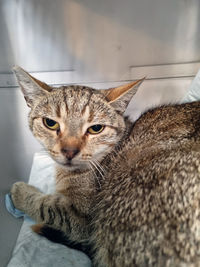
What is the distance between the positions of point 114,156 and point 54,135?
0.26 meters

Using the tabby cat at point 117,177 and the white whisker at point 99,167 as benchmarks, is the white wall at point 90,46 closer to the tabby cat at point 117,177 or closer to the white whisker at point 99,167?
the tabby cat at point 117,177

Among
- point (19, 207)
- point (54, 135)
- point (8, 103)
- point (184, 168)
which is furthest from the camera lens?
point (8, 103)

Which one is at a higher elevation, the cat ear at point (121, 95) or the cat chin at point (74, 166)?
the cat ear at point (121, 95)

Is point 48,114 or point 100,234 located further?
point 48,114

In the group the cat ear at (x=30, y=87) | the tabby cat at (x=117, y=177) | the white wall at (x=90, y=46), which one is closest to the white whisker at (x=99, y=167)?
the tabby cat at (x=117, y=177)

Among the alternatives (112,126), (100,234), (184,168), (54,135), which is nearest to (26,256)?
(100,234)

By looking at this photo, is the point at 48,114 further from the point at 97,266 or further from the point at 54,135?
the point at 97,266

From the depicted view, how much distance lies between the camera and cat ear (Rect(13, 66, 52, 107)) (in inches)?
42.5

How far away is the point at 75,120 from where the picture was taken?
104cm

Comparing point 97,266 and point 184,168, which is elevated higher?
point 184,168

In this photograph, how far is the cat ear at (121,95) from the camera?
3.58ft

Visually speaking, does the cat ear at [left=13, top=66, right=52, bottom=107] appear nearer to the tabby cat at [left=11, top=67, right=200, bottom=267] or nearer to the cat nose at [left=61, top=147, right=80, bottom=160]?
the tabby cat at [left=11, top=67, right=200, bottom=267]

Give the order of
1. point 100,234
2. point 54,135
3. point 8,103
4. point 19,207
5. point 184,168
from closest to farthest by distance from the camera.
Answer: point 184,168 → point 100,234 → point 54,135 → point 19,207 → point 8,103

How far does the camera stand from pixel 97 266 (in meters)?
0.98
